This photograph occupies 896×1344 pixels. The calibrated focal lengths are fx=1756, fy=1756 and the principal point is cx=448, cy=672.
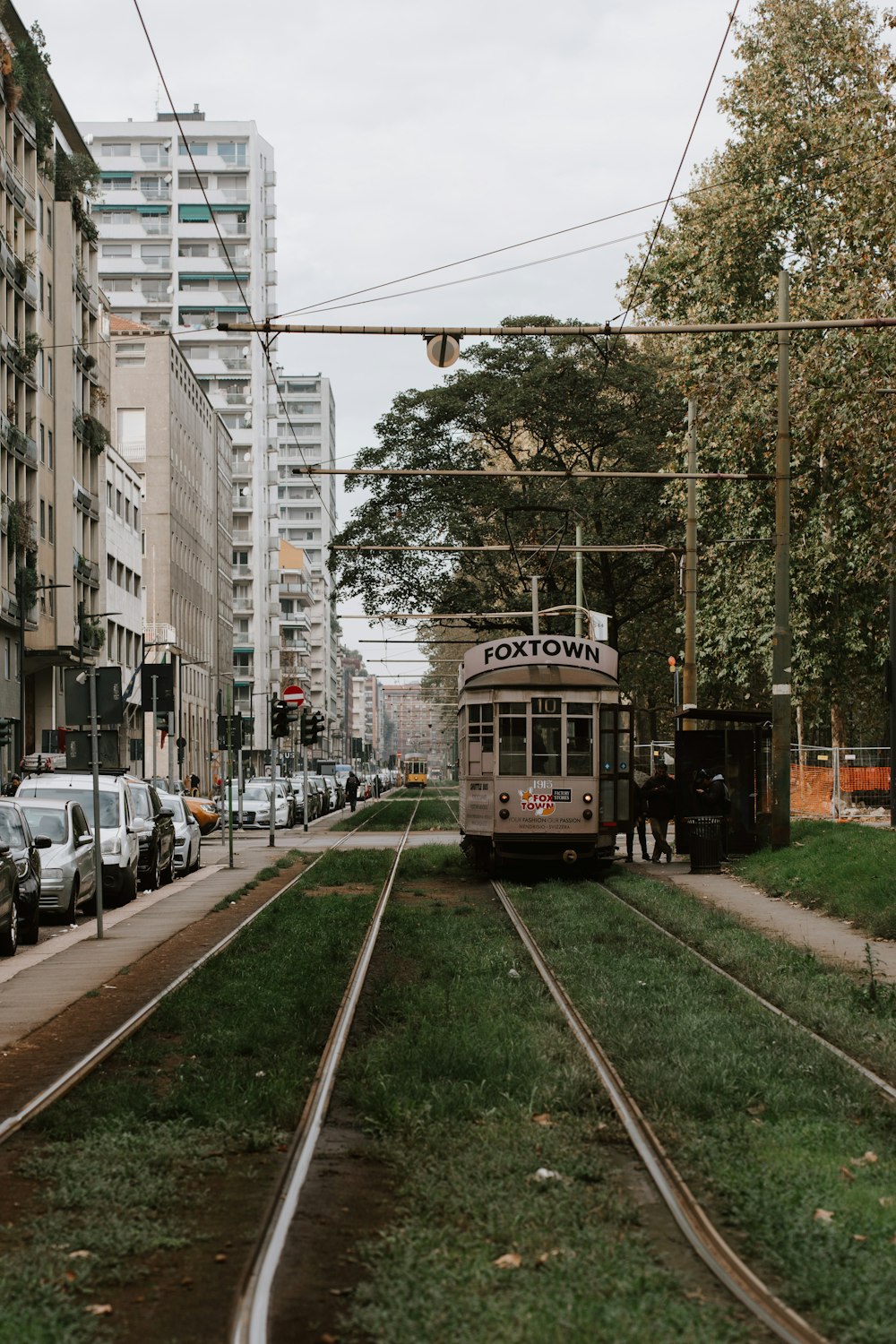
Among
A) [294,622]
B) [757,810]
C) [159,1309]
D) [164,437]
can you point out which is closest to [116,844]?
[757,810]

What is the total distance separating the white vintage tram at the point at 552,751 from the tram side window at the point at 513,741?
0.01 metres

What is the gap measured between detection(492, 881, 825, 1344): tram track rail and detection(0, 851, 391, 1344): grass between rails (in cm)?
157

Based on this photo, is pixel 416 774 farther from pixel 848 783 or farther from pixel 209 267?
pixel 848 783

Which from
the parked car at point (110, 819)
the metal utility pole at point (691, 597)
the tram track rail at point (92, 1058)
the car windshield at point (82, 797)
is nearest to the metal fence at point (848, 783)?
the metal utility pole at point (691, 597)

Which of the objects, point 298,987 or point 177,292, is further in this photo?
point 177,292

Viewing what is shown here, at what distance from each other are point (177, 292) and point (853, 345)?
108912 mm

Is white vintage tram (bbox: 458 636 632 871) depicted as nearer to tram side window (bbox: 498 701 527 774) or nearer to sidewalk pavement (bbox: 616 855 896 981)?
tram side window (bbox: 498 701 527 774)

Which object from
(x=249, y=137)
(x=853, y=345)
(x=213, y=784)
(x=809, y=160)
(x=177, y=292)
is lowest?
(x=213, y=784)

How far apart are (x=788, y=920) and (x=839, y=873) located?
2519mm

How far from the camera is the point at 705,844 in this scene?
27203mm

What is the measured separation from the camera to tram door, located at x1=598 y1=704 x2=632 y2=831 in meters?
24.3

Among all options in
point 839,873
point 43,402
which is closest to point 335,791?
point 43,402

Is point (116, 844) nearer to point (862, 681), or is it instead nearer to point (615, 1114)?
point (615, 1114)

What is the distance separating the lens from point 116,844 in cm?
2405
